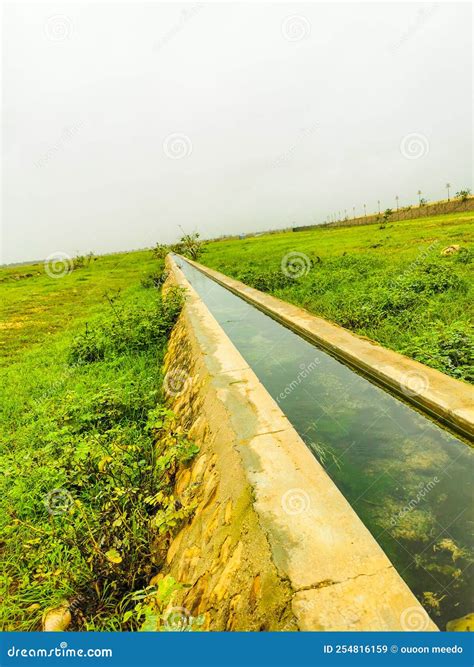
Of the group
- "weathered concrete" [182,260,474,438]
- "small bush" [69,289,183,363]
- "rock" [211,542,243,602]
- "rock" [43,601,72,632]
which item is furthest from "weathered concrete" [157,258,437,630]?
"small bush" [69,289,183,363]

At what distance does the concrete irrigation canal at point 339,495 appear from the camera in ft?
5.23

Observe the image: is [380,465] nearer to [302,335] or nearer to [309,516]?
[309,516]

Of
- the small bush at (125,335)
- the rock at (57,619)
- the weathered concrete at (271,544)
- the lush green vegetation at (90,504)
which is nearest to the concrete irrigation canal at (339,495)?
the weathered concrete at (271,544)

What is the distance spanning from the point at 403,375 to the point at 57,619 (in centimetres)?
381

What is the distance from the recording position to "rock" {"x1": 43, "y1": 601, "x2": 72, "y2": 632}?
214 centimetres

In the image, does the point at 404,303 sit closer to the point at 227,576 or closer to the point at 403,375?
the point at 403,375

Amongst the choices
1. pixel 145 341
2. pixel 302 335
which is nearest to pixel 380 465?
pixel 302 335


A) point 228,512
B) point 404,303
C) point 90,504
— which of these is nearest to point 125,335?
point 90,504

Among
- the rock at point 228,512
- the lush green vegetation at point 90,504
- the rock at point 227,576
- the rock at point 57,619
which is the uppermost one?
the rock at point 228,512

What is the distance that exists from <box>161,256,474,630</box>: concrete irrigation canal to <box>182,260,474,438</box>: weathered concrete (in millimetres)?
23

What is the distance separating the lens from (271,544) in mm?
1812

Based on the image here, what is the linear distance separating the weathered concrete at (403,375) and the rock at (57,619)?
334 cm

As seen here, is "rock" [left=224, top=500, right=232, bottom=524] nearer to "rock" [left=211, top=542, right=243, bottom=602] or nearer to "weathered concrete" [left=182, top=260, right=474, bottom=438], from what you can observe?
"rock" [left=211, top=542, right=243, bottom=602]

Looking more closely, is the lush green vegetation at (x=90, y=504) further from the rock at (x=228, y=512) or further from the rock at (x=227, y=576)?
the rock at (x=228, y=512)
